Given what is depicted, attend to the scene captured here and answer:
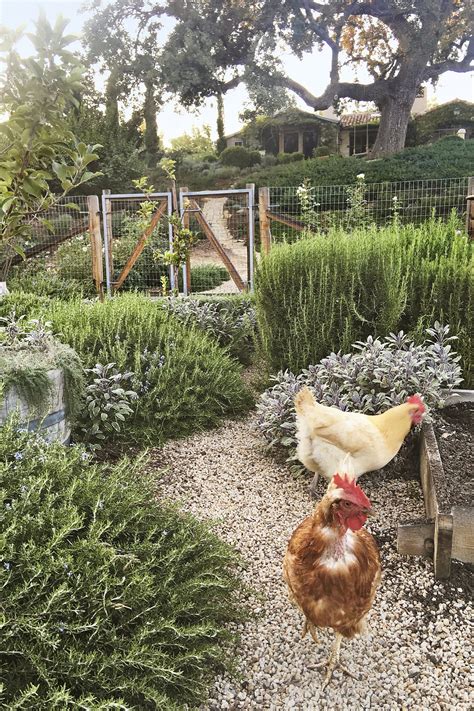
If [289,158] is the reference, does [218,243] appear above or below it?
below

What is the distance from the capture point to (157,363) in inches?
179

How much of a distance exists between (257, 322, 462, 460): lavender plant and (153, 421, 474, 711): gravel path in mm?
475

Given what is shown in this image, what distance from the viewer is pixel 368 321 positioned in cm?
453

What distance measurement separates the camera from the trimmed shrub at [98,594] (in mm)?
1667

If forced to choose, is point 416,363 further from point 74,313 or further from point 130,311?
point 74,313

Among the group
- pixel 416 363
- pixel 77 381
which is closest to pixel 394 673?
pixel 416 363

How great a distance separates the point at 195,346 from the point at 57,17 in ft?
10.5

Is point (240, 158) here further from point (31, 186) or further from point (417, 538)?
point (417, 538)

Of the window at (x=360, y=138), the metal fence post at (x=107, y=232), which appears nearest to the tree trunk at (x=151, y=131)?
the window at (x=360, y=138)

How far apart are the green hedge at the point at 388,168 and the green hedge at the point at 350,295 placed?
15177 millimetres

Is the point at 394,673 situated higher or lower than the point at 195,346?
lower

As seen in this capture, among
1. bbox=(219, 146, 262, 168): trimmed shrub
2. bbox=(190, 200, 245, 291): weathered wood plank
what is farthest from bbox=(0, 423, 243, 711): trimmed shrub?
bbox=(219, 146, 262, 168): trimmed shrub

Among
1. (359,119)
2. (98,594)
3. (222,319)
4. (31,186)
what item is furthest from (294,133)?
(98,594)

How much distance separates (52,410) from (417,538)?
221 cm
